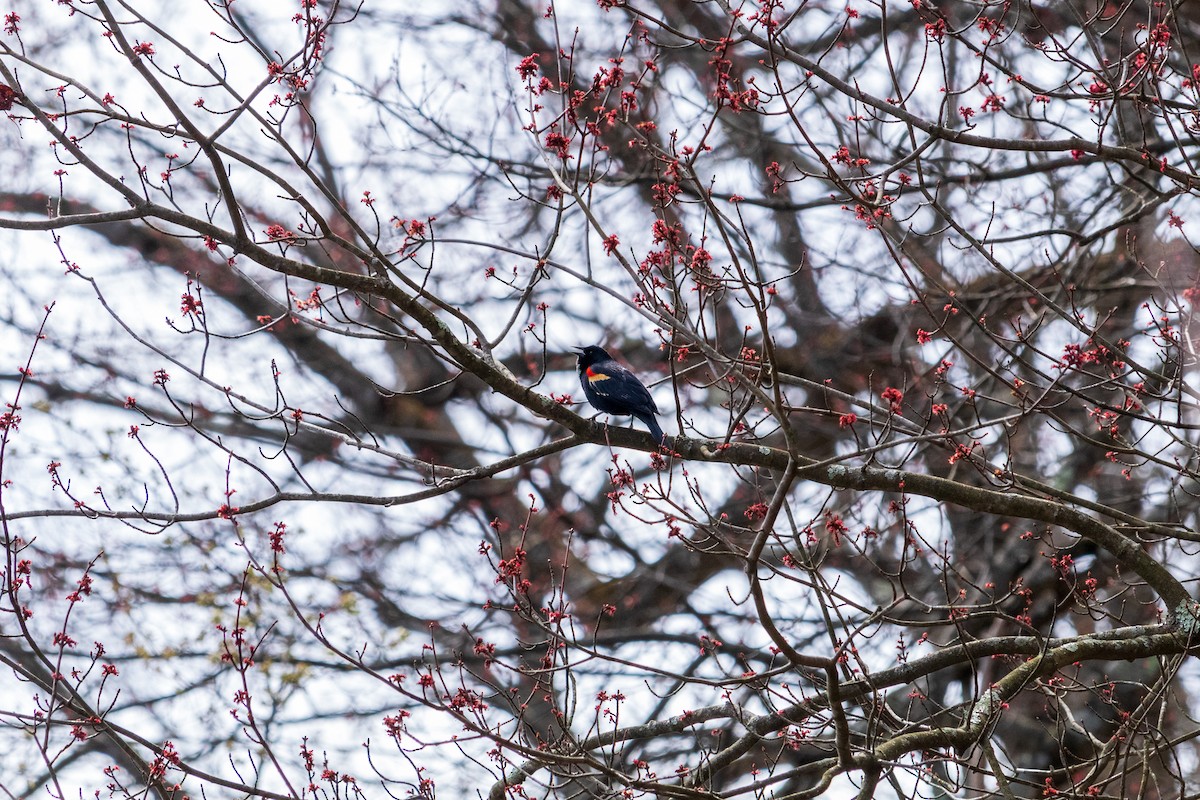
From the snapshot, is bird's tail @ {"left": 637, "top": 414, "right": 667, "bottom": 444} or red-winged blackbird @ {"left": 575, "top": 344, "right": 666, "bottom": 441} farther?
red-winged blackbird @ {"left": 575, "top": 344, "right": 666, "bottom": 441}

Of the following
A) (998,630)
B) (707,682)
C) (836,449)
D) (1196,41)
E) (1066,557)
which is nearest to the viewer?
(707,682)

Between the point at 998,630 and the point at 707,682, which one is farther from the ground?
the point at 998,630

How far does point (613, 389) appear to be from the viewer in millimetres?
6219

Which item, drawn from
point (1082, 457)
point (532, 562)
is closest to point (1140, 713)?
point (1082, 457)

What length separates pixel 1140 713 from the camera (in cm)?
425

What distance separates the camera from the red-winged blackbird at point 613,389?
593cm

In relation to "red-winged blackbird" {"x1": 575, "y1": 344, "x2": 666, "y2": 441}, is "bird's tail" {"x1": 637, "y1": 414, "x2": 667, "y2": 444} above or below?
below

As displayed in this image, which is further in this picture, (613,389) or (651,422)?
(613,389)

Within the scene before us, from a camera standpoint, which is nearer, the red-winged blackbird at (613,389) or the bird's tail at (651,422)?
the bird's tail at (651,422)

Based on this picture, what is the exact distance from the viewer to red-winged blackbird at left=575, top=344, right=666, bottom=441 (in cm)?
593

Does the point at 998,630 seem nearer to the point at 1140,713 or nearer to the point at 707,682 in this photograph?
the point at 1140,713

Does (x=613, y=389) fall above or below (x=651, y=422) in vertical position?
above

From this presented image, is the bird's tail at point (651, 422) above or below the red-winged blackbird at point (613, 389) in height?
below

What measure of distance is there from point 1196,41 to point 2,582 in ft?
24.3
